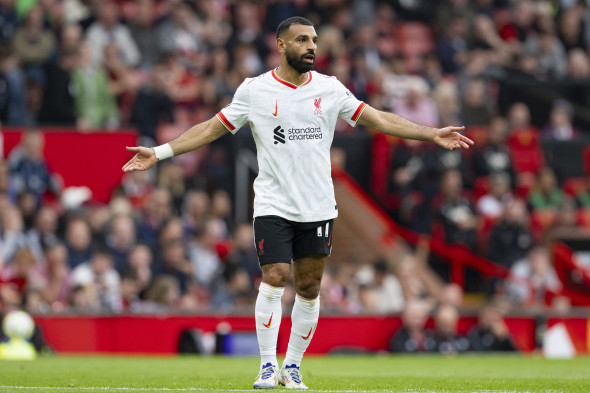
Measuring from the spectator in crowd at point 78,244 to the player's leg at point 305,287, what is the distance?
7.92 m

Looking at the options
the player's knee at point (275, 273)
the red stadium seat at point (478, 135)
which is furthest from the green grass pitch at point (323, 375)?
the red stadium seat at point (478, 135)

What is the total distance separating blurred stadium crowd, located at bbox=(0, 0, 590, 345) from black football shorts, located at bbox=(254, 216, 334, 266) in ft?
22.8

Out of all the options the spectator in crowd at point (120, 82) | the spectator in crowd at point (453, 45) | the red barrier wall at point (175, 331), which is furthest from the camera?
the spectator in crowd at point (453, 45)

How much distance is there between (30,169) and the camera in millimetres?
18172

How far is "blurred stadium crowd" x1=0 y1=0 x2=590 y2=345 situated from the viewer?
17172mm

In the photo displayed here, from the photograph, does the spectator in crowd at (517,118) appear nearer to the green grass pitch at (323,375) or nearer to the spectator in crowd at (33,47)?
the green grass pitch at (323,375)

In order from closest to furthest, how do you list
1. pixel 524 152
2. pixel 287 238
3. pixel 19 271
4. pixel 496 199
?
pixel 287 238
pixel 19 271
pixel 496 199
pixel 524 152

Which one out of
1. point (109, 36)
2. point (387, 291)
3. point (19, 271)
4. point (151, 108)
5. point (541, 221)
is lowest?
point (387, 291)

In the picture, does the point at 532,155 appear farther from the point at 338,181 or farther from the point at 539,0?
the point at 539,0

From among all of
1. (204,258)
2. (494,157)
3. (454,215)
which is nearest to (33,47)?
(204,258)

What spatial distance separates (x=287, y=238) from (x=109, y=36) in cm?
1254

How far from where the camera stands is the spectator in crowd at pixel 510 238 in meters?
20.5

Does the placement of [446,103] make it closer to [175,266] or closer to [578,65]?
[578,65]

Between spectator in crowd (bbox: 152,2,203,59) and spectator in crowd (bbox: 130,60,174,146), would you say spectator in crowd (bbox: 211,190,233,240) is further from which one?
spectator in crowd (bbox: 152,2,203,59)
